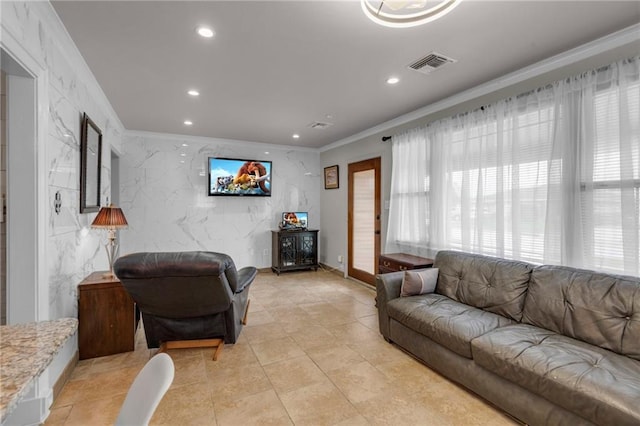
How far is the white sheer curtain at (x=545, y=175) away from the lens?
7.16 ft

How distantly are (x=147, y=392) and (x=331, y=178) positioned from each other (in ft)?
17.5

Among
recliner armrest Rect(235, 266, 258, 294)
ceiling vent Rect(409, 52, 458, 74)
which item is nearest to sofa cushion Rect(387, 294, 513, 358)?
recliner armrest Rect(235, 266, 258, 294)

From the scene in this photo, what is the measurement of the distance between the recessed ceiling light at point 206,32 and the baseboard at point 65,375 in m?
2.67

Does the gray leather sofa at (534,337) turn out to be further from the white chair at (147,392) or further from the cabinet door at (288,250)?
the cabinet door at (288,250)

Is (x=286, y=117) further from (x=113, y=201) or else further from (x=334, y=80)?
(x=113, y=201)

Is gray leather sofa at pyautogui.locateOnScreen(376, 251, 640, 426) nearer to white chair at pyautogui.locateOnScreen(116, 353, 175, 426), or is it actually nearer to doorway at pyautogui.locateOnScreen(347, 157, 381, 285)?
white chair at pyautogui.locateOnScreen(116, 353, 175, 426)

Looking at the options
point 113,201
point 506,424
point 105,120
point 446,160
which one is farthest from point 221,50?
point 113,201

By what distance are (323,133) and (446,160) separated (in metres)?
2.31

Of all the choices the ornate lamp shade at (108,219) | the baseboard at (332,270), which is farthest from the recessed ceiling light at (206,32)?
the baseboard at (332,270)

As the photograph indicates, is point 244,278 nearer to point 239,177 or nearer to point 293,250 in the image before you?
point 293,250

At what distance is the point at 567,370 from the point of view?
5.41 feet

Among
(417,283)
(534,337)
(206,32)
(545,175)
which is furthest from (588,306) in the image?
(206,32)

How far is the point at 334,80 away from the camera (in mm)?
3006

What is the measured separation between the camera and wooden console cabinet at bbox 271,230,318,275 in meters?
5.79
